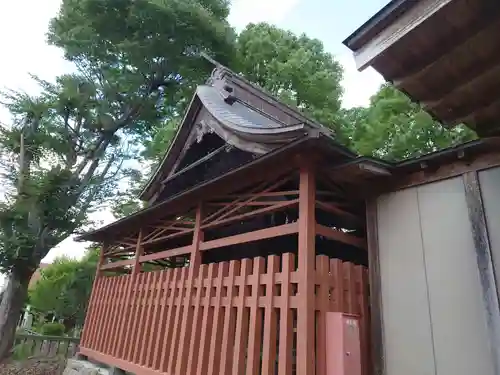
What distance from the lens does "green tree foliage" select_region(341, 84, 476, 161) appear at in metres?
7.28

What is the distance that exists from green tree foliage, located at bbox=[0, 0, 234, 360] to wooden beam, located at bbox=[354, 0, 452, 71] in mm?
9178

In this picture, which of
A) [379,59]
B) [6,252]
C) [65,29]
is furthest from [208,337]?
[65,29]

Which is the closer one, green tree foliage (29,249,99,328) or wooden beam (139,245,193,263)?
wooden beam (139,245,193,263)

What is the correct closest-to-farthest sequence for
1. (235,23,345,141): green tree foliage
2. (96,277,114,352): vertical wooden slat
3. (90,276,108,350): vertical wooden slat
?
(96,277,114,352): vertical wooden slat → (90,276,108,350): vertical wooden slat → (235,23,345,141): green tree foliage

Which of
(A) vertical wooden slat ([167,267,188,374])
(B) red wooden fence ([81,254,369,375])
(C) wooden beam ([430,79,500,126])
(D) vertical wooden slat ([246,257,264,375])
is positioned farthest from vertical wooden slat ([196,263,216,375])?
(C) wooden beam ([430,79,500,126])

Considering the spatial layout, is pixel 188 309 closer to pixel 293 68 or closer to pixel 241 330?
pixel 241 330

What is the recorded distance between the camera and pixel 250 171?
3691 millimetres

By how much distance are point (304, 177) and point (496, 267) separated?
1.56m

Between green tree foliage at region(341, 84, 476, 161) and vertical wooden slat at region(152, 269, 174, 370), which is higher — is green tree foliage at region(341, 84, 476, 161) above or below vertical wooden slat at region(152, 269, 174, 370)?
above

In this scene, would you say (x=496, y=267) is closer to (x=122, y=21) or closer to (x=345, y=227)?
(x=345, y=227)

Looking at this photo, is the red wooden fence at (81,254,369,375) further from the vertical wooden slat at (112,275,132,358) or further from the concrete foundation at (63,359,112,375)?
the concrete foundation at (63,359,112,375)

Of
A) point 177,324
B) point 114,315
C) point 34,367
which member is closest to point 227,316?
point 177,324

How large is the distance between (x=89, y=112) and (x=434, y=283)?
11.8m

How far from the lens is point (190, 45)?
12594mm
